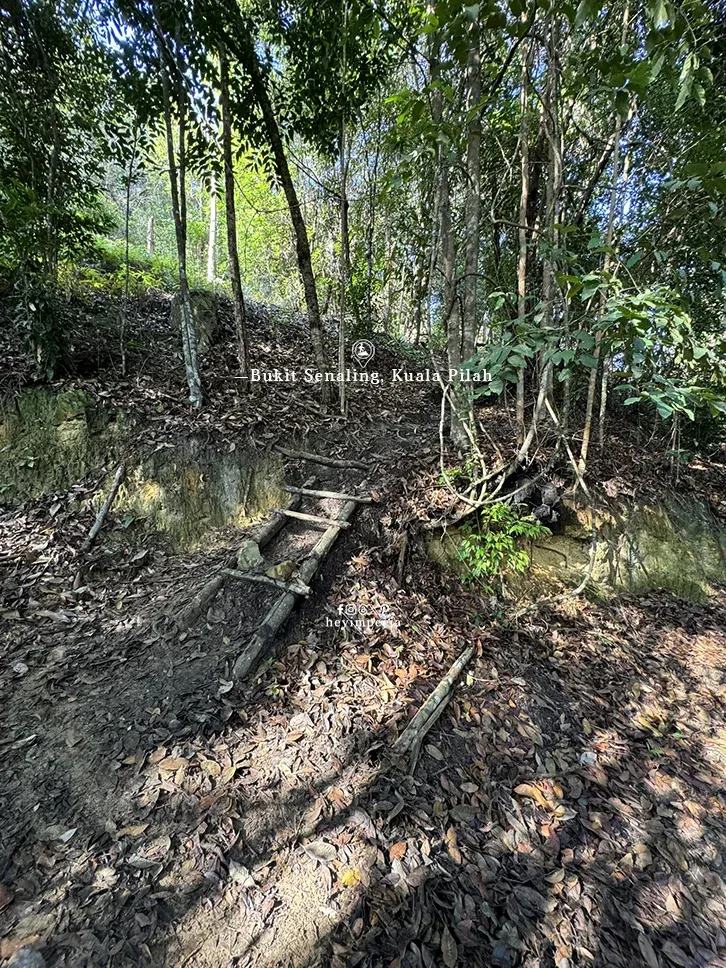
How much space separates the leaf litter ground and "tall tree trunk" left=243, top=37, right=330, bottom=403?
118 inches

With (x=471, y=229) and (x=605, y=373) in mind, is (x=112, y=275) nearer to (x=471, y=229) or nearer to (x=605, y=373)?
(x=471, y=229)

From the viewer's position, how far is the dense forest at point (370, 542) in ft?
6.95

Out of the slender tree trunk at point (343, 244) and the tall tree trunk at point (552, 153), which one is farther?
the slender tree trunk at point (343, 244)

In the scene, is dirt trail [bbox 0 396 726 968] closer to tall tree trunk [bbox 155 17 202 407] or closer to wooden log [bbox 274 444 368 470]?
wooden log [bbox 274 444 368 470]

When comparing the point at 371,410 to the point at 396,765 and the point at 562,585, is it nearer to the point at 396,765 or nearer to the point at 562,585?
the point at 562,585

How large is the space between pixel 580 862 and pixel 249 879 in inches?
68.4

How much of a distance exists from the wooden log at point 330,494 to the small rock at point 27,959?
133 inches

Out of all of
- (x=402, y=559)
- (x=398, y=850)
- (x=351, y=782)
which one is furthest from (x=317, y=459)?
(x=398, y=850)

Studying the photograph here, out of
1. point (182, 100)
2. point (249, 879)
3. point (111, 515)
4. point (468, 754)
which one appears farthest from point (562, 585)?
point (182, 100)

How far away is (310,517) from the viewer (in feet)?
14.2

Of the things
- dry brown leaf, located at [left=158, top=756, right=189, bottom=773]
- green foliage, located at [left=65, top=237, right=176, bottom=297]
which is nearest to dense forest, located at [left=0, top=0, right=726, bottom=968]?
dry brown leaf, located at [left=158, top=756, right=189, bottom=773]

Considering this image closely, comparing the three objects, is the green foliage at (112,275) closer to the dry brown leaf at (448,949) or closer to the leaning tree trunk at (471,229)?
the leaning tree trunk at (471,229)

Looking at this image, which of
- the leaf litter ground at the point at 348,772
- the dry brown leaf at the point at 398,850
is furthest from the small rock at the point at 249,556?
the dry brown leaf at the point at 398,850

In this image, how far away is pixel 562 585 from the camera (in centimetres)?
428
